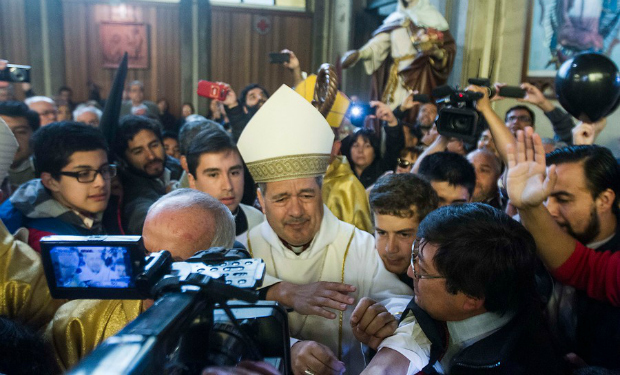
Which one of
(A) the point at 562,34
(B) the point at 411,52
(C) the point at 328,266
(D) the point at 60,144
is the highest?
(A) the point at 562,34

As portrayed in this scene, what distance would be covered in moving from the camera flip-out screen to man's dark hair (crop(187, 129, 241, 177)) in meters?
1.79

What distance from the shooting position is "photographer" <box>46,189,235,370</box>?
1.30 metres

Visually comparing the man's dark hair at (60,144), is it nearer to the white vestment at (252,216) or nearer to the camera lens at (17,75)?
the camera lens at (17,75)

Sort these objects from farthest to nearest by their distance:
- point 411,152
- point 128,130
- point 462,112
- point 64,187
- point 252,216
Answer: point 411,152 → point 128,130 → point 252,216 → point 64,187 → point 462,112

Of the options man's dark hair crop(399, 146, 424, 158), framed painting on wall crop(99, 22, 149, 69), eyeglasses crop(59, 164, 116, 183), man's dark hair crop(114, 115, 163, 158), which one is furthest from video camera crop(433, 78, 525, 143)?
framed painting on wall crop(99, 22, 149, 69)

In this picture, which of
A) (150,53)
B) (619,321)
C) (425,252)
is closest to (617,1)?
(619,321)

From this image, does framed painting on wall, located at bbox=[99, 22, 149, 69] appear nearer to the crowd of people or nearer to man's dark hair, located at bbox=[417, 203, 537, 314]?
the crowd of people

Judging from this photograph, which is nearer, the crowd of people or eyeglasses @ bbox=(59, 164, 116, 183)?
the crowd of people

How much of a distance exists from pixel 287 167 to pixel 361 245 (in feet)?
1.44

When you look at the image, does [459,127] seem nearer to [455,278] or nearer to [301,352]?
[455,278]

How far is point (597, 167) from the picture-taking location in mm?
1664

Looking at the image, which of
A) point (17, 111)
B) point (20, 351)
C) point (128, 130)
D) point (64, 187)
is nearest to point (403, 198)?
point (20, 351)

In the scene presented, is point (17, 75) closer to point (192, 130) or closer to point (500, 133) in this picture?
point (192, 130)

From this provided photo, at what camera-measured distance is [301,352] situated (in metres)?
1.35
